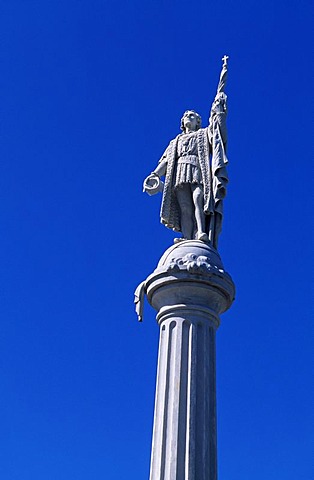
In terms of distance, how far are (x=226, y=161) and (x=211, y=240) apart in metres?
1.61

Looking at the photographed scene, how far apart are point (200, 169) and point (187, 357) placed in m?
4.05

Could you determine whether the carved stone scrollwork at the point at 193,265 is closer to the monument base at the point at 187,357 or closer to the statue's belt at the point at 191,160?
the monument base at the point at 187,357

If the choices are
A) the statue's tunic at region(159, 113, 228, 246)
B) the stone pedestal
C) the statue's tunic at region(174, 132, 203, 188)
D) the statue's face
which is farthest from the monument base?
the statue's face

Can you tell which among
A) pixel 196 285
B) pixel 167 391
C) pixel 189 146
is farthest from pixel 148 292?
pixel 189 146

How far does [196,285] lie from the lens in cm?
1023

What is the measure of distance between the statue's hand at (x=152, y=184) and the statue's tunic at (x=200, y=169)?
0.34 m

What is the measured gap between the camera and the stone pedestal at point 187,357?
9.08 meters

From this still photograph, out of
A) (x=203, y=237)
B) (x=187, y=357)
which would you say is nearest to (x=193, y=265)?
(x=203, y=237)

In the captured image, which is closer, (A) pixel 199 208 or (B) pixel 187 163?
(A) pixel 199 208

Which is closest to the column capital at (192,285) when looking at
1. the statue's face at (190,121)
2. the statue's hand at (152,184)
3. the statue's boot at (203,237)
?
the statue's boot at (203,237)

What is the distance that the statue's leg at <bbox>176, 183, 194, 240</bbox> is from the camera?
469 inches

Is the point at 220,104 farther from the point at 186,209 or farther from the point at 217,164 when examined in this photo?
the point at 186,209

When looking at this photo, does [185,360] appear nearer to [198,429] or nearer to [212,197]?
[198,429]

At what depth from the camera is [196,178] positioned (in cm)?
1201
